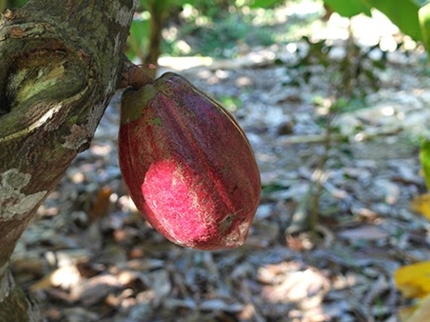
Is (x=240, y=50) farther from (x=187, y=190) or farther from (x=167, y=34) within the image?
(x=187, y=190)

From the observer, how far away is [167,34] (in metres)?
6.09

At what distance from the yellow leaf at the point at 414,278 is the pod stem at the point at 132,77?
0.99 meters

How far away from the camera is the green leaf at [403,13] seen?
1403 millimetres

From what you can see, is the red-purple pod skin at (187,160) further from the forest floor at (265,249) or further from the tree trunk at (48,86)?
the forest floor at (265,249)

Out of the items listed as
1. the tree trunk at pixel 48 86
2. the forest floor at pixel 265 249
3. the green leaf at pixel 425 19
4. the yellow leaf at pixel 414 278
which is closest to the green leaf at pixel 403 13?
the green leaf at pixel 425 19

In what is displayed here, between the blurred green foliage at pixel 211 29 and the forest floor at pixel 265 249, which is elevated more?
the forest floor at pixel 265 249

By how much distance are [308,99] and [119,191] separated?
5.92 feet

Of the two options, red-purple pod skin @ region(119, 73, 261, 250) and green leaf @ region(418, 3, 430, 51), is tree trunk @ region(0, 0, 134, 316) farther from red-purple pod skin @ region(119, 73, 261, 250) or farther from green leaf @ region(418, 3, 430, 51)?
green leaf @ region(418, 3, 430, 51)

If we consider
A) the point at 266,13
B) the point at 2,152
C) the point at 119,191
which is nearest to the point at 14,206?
the point at 2,152

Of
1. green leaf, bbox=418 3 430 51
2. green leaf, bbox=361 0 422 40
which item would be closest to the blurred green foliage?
green leaf, bbox=361 0 422 40

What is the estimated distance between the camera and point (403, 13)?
4.68 feet

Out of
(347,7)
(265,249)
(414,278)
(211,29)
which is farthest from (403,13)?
(211,29)

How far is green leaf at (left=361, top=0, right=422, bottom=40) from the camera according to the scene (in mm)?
1403

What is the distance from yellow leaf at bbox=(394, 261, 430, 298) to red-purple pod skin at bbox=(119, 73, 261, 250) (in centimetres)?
88
